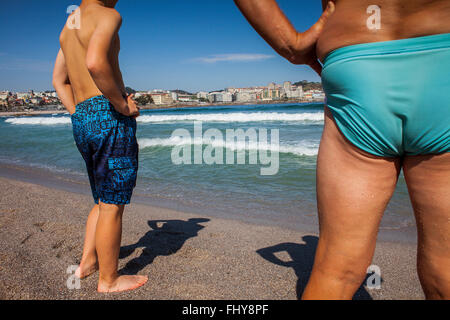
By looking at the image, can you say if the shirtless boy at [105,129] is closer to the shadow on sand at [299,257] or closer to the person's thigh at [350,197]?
the shadow on sand at [299,257]

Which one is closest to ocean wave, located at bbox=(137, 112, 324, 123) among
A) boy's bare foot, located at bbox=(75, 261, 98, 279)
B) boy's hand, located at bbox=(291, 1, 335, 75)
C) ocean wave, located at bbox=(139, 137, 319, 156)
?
ocean wave, located at bbox=(139, 137, 319, 156)

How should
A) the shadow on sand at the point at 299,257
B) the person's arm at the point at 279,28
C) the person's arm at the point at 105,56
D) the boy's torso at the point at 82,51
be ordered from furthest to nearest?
1. the shadow on sand at the point at 299,257
2. the boy's torso at the point at 82,51
3. the person's arm at the point at 105,56
4. the person's arm at the point at 279,28

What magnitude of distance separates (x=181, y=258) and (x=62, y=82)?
186 centimetres

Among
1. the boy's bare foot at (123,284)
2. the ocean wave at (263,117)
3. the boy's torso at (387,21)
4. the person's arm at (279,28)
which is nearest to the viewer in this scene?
the boy's torso at (387,21)

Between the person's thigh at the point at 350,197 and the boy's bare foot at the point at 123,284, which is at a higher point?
the person's thigh at the point at 350,197

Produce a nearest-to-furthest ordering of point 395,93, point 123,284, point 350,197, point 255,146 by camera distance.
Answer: point 395,93
point 350,197
point 123,284
point 255,146

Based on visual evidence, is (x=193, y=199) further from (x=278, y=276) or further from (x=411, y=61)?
(x=411, y=61)

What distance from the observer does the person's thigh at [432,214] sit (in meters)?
0.90

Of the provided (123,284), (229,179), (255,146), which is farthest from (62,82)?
(255,146)

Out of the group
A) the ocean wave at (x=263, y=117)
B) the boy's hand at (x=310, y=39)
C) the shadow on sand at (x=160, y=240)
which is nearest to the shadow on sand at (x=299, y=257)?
the shadow on sand at (x=160, y=240)

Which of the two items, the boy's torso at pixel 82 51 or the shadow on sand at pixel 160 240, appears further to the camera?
the shadow on sand at pixel 160 240

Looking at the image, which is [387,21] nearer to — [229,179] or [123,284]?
[123,284]

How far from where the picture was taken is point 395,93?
2.80ft

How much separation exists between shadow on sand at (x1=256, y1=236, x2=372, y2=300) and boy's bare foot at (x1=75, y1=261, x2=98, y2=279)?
4.98ft
